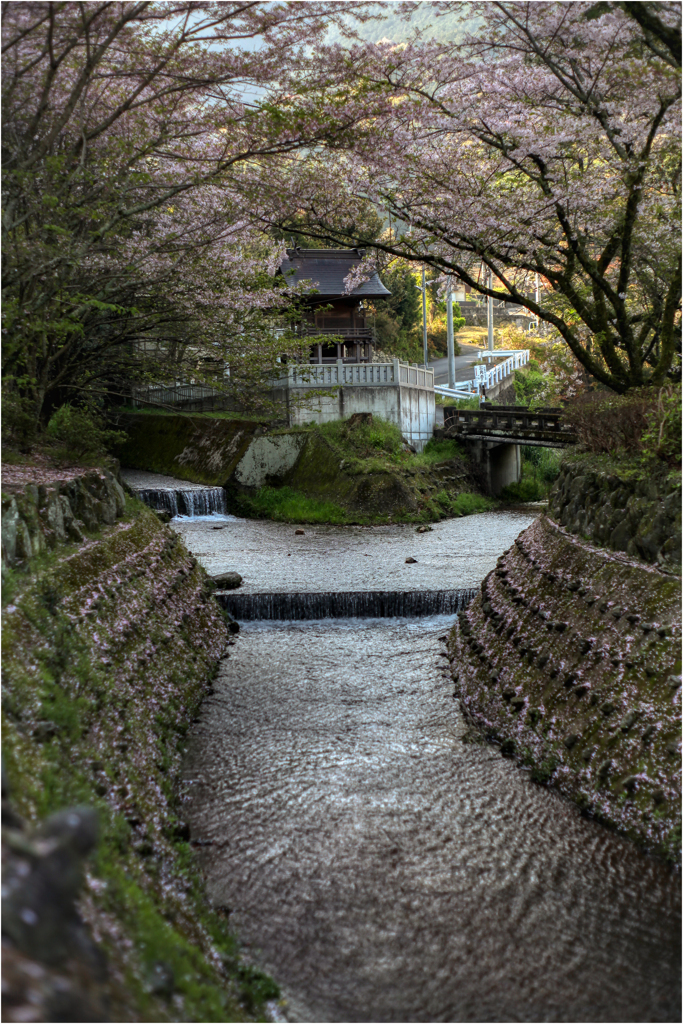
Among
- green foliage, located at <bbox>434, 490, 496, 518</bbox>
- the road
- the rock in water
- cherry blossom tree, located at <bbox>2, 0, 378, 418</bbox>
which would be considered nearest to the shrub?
cherry blossom tree, located at <bbox>2, 0, 378, 418</bbox>

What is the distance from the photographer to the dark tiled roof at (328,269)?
34.9 meters

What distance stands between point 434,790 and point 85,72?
27.0ft

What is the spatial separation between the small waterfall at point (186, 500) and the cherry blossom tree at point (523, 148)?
12120 mm

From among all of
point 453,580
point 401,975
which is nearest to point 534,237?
point 453,580

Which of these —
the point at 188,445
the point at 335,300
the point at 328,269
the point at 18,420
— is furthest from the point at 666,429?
the point at 328,269

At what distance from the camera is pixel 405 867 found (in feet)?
19.5

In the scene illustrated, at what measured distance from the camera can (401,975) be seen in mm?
4730

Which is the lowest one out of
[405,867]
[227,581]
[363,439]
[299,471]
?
[405,867]

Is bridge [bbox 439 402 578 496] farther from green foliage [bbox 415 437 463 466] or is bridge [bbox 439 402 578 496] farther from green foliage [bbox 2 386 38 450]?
green foliage [bbox 2 386 38 450]

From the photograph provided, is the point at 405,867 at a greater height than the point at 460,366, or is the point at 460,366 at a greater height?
the point at 460,366

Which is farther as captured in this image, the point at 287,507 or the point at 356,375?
the point at 356,375

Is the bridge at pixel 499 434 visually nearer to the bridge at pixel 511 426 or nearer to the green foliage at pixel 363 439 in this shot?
the bridge at pixel 511 426

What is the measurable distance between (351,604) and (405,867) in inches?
303

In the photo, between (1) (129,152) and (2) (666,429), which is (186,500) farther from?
(2) (666,429)
